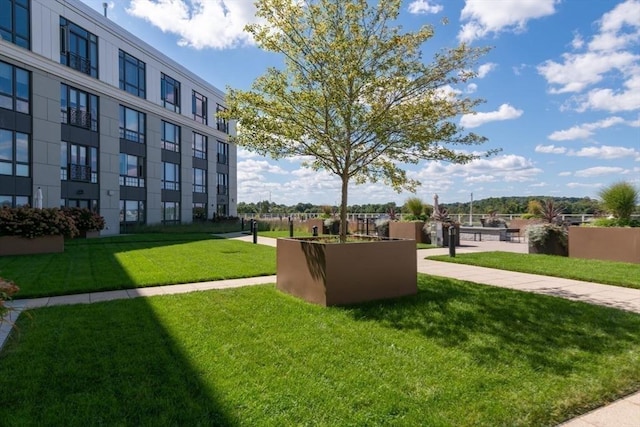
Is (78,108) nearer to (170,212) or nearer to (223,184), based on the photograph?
(170,212)

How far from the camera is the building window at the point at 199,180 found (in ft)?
110

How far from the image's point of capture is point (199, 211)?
3397 centimetres

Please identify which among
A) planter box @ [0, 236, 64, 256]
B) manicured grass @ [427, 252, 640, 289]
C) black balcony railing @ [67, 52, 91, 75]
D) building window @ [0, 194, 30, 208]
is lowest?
manicured grass @ [427, 252, 640, 289]

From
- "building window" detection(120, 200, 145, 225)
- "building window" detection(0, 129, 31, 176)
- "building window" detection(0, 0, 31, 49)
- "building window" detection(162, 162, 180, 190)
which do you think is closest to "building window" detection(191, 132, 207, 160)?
"building window" detection(162, 162, 180, 190)

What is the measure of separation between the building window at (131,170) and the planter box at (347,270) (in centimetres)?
2186

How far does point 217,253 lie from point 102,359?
939 cm

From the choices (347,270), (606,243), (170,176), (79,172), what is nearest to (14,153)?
(79,172)

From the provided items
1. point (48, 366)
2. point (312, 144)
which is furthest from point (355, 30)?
point (48, 366)

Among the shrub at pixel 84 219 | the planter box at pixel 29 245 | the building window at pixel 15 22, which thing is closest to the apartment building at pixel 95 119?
the building window at pixel 15 22

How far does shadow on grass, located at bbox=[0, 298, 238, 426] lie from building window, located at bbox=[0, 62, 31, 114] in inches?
702

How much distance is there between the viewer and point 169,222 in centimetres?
3006

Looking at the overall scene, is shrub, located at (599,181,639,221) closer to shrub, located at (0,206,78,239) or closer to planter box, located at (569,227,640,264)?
planter box, located at (569,227,640,264)

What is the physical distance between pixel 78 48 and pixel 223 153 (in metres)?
17.1

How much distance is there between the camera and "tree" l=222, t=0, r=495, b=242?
661cm
